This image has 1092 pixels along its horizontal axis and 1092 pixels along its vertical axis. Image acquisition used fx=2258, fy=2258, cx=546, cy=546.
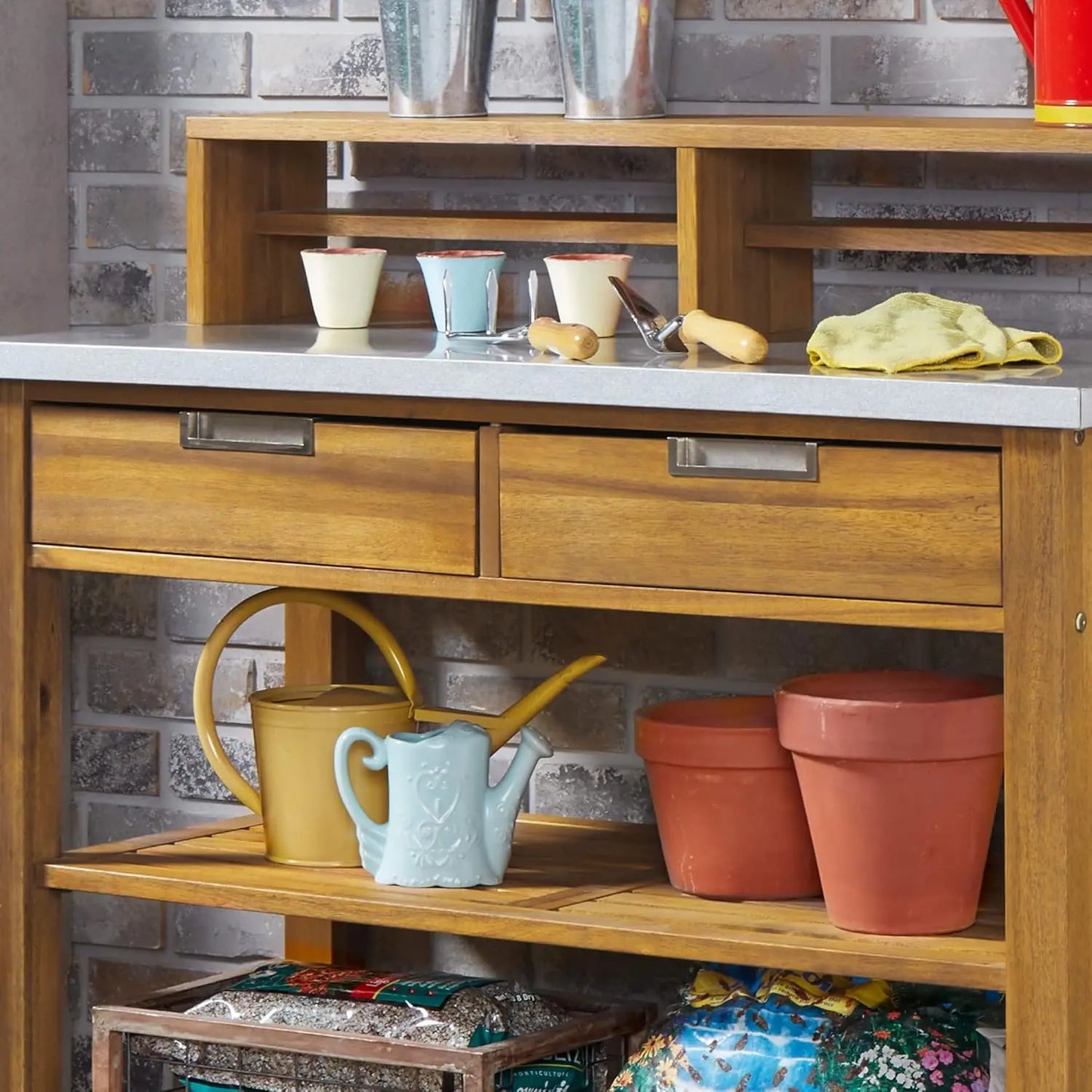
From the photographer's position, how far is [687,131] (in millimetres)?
2125

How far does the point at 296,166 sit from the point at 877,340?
2.79 feet

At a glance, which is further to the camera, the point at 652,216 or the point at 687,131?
the point at 652,216

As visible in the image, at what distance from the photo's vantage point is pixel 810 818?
201 cm

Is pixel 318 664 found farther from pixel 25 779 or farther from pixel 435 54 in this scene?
pixel 435 54

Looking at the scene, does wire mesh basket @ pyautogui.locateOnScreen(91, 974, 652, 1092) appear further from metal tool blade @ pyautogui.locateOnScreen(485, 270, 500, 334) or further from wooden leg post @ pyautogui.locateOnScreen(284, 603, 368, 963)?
metal tool blade @ pyautogui.locateOnScreen(485, 270, 500, 334)

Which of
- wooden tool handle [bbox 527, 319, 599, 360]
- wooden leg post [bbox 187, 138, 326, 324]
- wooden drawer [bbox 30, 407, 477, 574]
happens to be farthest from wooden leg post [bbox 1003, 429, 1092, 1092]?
wooden leg post [bbox 187, 138, 326, 324]

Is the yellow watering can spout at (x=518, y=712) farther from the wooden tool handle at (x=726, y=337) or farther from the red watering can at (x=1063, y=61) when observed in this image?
the red watering can at (x=1063, y=61)

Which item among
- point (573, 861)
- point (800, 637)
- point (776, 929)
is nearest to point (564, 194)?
point (800, 637)

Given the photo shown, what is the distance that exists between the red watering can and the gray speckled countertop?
0.23 meters

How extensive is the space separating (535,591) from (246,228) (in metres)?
0.66

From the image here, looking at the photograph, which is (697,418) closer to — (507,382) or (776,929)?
(507,382)

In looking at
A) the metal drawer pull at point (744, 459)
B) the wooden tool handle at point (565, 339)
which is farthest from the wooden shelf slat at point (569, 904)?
the wooden tool handle at point (565, 339)

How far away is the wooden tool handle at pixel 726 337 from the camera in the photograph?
1.96 metres

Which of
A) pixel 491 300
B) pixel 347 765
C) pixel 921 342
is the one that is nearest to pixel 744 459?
pixel 921 342
